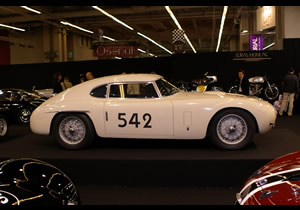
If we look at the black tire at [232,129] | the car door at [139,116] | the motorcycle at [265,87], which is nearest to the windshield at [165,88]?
the car door at [139,116]

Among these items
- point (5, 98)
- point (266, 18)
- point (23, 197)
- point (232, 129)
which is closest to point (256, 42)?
point (266, 18)

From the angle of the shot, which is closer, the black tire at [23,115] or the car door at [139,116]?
the car door at [139,116]

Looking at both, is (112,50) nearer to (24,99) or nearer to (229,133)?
(24,99)

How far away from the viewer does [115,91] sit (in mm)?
6004

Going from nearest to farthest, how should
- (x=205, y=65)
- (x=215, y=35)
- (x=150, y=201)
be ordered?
(x=150, y=201) → (x=205, y=65) → (x=215, y=35)

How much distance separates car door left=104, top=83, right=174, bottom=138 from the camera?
18.4ft

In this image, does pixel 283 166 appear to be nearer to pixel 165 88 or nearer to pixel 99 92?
pixel 165 88

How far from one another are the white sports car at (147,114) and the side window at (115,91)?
17 mm

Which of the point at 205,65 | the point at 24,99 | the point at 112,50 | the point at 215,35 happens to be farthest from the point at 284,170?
the point at 215,35

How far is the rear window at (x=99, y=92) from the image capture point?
6012mm

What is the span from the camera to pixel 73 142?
5.95m

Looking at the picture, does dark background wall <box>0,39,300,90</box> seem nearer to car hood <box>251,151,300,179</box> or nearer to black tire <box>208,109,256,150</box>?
black tire <box>208,109,256,150</box>

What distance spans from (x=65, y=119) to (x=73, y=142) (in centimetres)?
42

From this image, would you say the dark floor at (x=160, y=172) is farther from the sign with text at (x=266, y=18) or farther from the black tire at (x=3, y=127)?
the sign with text at (x=266, y=18)
